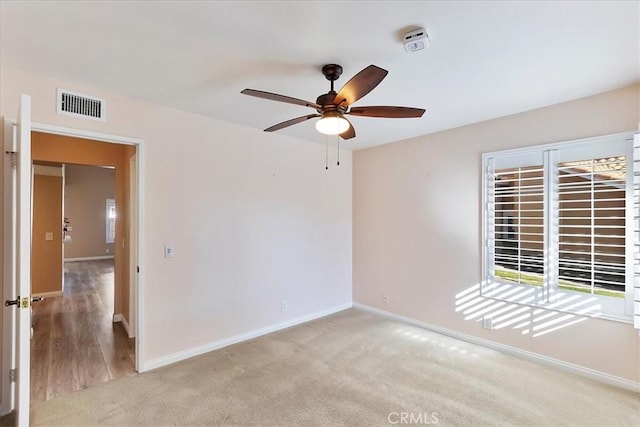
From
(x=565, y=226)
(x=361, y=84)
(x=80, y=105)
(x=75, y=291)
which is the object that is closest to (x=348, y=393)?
(x=361, y=84)

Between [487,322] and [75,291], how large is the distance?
7272 mm

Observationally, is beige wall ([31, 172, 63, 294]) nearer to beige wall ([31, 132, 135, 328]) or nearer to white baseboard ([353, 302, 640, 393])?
beige wall ([31, 132, 135, 328])

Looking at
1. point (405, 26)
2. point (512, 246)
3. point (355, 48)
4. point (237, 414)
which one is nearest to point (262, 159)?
point (355, 48)

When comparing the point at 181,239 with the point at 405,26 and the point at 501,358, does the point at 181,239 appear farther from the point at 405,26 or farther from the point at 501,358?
the point at 501,358

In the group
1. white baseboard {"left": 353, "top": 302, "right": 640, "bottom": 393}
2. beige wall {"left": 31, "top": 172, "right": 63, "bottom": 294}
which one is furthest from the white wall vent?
A: beige wall {"left": 31, "top": 172, "right": 63, "bottom": 294}

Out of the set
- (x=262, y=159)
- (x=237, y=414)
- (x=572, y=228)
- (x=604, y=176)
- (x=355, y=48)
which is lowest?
(x=237, y=414)

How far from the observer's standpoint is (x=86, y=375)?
2.82 meters

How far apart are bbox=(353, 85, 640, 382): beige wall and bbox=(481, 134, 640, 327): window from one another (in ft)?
0.42

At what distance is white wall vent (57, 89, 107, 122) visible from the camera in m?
2.47

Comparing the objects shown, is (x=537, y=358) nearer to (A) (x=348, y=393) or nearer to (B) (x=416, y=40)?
(A) (x=348, y=393)

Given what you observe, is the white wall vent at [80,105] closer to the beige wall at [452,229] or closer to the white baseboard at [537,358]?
the beige wall at [452,229]

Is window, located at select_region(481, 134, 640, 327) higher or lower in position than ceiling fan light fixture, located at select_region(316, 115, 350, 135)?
lower

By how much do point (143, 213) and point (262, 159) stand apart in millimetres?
1506

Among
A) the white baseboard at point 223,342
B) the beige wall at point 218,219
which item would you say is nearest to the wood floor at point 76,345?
the white baseboard at point 223,342
